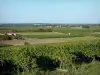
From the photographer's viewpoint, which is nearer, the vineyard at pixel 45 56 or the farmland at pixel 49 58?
the farmland at pixel 49 58

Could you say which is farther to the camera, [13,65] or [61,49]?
[61,49]

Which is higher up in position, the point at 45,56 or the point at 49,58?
the point at 45,56

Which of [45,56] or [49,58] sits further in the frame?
[49,58]

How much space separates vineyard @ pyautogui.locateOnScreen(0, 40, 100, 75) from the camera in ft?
83.1

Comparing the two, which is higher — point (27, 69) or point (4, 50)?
point (4, 50)

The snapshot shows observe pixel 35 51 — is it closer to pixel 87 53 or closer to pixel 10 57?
pixel 10 57

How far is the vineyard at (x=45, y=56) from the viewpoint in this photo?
83.1ft

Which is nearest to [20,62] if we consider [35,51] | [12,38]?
[35,51]

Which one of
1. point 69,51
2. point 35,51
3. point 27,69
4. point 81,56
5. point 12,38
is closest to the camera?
point 27,69

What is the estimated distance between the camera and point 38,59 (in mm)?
28750

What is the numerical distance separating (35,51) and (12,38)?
22856 mm

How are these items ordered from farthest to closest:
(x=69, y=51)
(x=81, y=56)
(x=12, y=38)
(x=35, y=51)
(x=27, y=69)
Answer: (x=12, y=38) → (x=81, y=56) → (x=69, y=51) → (x=35, y=51) → (x=27, y=69)

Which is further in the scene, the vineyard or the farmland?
the vineyard

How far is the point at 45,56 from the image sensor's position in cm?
2888
